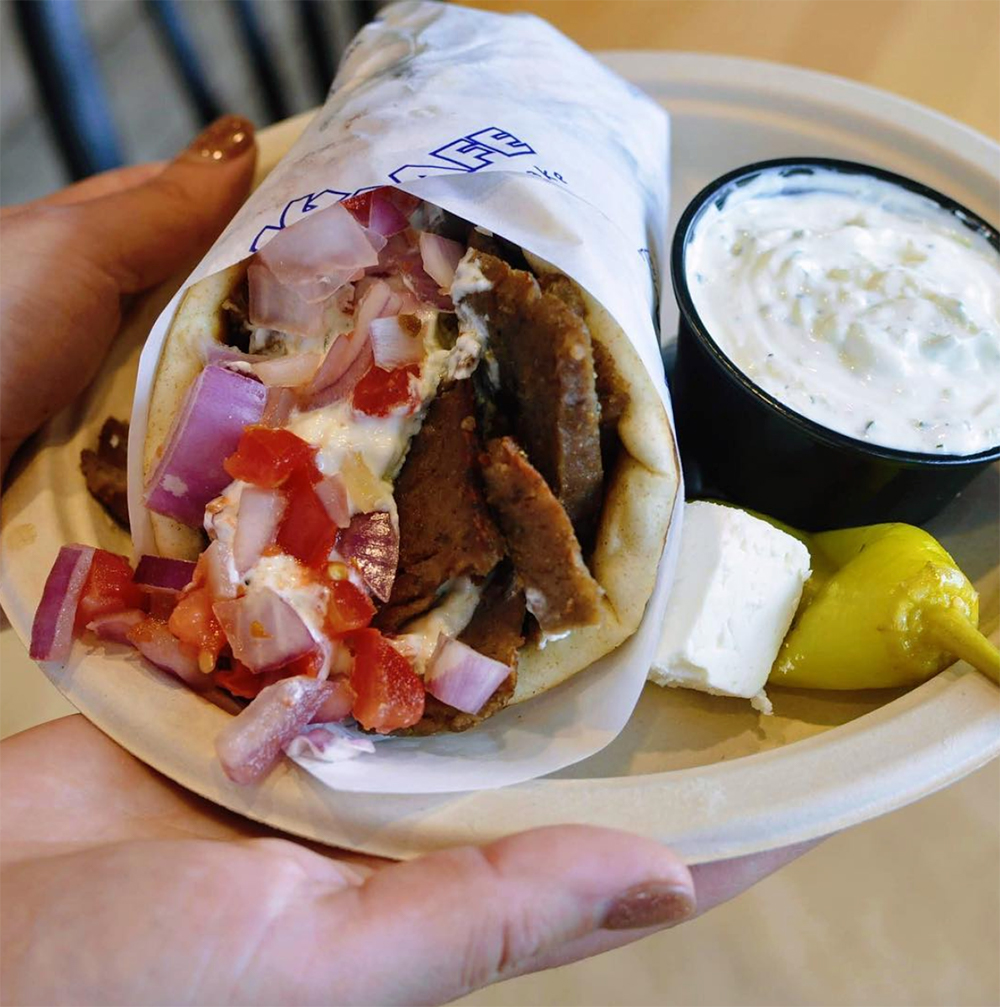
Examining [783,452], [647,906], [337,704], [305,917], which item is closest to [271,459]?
[337,704]

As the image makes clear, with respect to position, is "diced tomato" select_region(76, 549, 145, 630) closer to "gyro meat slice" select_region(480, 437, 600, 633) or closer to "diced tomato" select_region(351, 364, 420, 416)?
"diced tomato" select_region(351, 364, 420, 416)

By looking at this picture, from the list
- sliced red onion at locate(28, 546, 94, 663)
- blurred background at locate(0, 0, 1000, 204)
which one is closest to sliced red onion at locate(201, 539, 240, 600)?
sliced red onion at locate(28, 546, 94, 663)

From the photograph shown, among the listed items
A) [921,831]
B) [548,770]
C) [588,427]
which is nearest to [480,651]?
[548,770]

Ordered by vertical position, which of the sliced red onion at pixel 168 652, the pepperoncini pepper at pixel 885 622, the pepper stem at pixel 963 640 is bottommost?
the pepperoncini pepper at pixel 885 622

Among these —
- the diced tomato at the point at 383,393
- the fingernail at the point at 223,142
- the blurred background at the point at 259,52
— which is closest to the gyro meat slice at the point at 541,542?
the diced tomato at the point at 383,393

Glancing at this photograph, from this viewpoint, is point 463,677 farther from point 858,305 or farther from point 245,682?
point 858,305

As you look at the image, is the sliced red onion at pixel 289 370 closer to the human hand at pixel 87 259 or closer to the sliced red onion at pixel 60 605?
the sliced red onion at pixel 60 605
